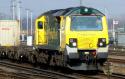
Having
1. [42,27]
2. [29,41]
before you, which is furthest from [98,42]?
[29,41]

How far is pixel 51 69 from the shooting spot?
2336 cm

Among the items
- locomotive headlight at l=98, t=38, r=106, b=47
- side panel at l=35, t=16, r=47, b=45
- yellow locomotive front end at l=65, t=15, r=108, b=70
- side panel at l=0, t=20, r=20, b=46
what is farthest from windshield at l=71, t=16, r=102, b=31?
side panel at l=0, t=20, r=20, b=46

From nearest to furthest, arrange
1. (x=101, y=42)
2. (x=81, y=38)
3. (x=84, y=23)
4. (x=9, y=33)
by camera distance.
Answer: (x=81, y=38) < (x=101, y=42) < (x=84, y=23) < (x=9, y=33)

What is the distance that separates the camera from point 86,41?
2019 cm

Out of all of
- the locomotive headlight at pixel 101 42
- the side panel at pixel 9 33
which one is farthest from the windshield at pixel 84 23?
the side panel at pixel 9 33

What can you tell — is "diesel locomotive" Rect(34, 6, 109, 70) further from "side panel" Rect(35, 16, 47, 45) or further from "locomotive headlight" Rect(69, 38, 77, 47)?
"side panel" Rect(35, 16, 47, 45)

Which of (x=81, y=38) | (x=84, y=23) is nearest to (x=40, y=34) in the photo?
(x=84, y=23)

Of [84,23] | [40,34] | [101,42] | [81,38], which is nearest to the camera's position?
[81,38]

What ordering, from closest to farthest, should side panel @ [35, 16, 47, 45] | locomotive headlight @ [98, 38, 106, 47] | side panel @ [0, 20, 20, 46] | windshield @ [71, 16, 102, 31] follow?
locomotive headlight @ [98, 38, 106, 47]
windshield @ [71, 16, 102, 31]
side panel @ [35, 16, 47, 45]
side panel @ [0, 20, 20, 46]

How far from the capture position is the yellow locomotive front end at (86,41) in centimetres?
1998

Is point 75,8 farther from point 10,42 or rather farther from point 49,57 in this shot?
point 10,42

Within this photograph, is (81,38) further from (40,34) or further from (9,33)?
(9,33)

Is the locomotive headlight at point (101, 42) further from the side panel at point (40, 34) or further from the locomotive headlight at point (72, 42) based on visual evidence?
the side panel at point (40, 34)

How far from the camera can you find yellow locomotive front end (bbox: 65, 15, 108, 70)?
19984 millimetres
